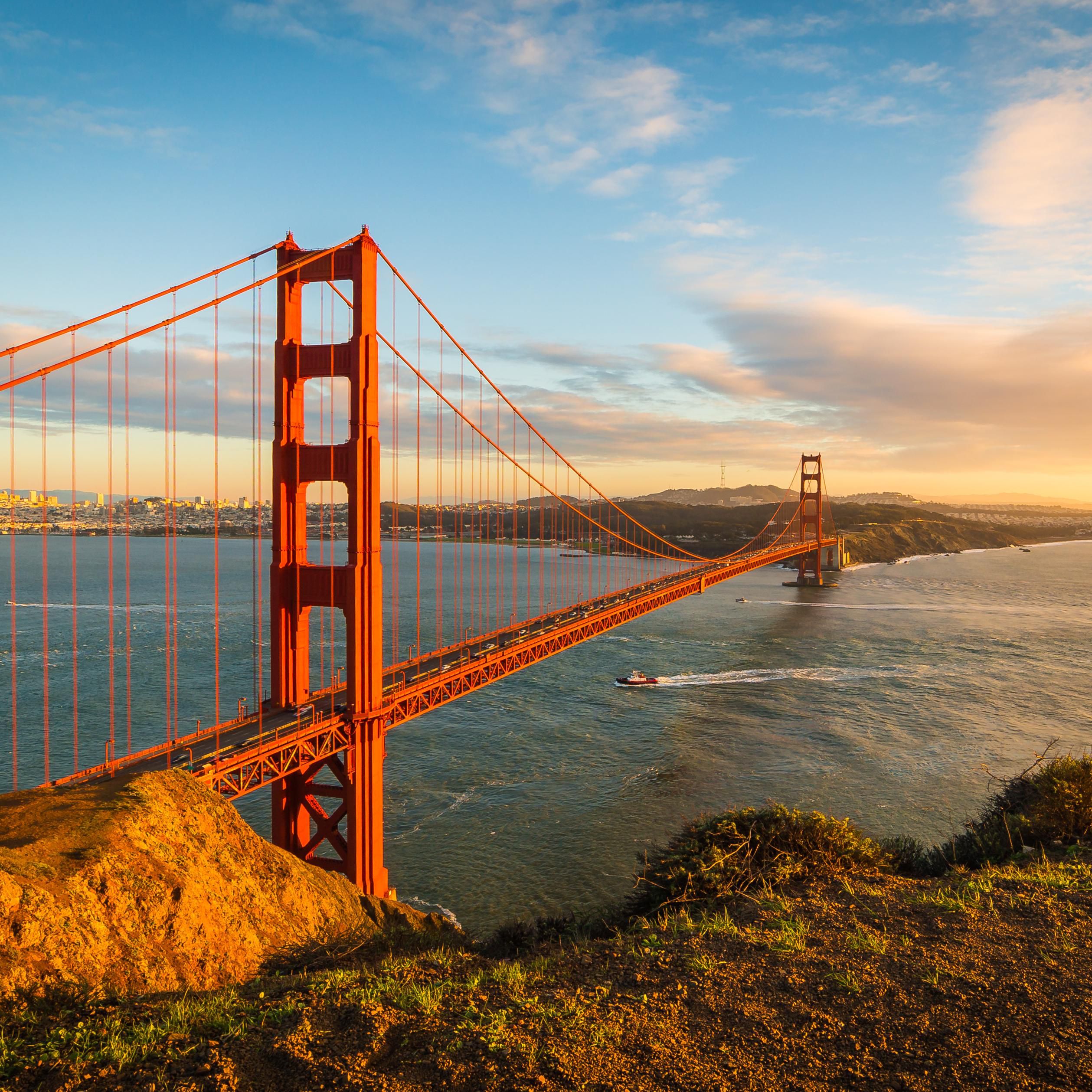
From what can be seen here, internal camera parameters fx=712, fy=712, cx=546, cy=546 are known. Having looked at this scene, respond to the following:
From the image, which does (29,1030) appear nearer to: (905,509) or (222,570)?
(222,570)

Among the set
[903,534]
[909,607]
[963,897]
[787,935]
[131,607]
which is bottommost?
[909,607]

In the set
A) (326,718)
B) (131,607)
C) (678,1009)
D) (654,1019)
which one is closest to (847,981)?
(678,1009)

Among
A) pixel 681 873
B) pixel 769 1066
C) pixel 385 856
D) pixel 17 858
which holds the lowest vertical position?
pixel 385 856

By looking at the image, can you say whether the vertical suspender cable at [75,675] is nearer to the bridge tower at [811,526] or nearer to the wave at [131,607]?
the wave at [131,607]

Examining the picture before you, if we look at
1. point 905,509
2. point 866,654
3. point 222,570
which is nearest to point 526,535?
point 222,570

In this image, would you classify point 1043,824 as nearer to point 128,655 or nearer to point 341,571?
point 341,571

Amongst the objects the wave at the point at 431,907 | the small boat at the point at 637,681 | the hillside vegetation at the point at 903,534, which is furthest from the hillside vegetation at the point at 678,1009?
the hillside vegetation at the point at 903,534

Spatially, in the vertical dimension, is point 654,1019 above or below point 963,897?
above
